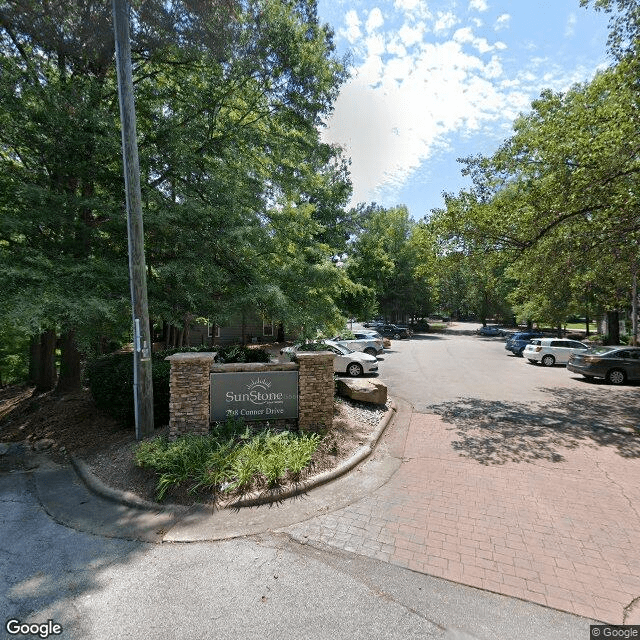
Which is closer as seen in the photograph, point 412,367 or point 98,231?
point 98,231

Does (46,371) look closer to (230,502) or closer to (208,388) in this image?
(208,388)

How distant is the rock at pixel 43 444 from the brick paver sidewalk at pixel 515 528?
5829 mm

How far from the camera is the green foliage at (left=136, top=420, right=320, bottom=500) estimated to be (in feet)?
17.0

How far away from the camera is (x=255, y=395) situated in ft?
22.2

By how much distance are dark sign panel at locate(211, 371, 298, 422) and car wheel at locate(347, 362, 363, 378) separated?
26.9ft

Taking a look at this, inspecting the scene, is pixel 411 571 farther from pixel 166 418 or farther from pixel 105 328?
pixel 105 328

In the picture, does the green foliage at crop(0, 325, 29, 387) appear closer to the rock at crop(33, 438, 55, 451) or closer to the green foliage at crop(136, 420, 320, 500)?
Result: the rock at crop(33, 438, 55, 451)

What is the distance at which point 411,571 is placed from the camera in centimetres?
369

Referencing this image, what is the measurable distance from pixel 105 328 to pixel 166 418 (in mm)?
2189

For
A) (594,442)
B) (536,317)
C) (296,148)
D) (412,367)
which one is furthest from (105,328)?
(536,317)

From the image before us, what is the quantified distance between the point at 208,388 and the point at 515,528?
5009 millimetres

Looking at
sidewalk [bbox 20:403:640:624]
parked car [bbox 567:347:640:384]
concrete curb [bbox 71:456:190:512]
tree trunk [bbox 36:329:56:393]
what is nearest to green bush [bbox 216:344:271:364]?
concrete curb [bbox 71:456:190:512]

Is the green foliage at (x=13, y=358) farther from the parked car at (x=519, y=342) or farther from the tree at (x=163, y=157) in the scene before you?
the parked car at (x=519, y=342)

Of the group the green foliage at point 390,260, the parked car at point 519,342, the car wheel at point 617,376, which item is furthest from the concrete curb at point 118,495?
the green foliage at point 390,260
